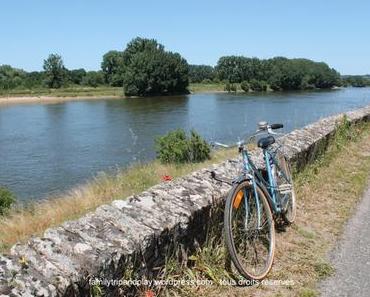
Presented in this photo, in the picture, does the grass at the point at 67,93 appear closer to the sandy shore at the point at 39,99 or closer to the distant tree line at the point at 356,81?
the sandy shore at the point at 39,99

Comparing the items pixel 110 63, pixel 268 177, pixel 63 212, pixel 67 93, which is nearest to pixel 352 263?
pixel 268 177

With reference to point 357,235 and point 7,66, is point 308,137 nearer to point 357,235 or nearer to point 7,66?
point 357,235

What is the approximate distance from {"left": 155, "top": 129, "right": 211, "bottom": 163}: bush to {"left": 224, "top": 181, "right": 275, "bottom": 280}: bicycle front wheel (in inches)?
440

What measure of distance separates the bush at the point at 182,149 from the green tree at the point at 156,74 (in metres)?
79.2

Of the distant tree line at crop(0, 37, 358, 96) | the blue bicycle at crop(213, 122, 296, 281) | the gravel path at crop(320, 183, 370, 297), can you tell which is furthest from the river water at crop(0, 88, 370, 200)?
the distant tree line at crop(0, 37, 358, 96)

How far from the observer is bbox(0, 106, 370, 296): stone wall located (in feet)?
8.64

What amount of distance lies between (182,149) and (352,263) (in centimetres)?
1255

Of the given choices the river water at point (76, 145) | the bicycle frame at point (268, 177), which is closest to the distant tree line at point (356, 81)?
the river water at point (76, 145)

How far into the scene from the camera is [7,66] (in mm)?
142750

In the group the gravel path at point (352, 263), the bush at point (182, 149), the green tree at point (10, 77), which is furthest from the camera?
the green tree at point (10, 77)

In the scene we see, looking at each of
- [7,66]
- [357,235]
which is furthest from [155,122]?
[7,66]

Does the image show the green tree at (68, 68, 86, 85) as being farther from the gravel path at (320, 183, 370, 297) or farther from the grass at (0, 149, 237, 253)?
the gravel path at (320, 183, 370, 297)

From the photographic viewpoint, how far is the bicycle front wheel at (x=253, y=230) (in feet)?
13.4

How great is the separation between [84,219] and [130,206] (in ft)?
1.38
